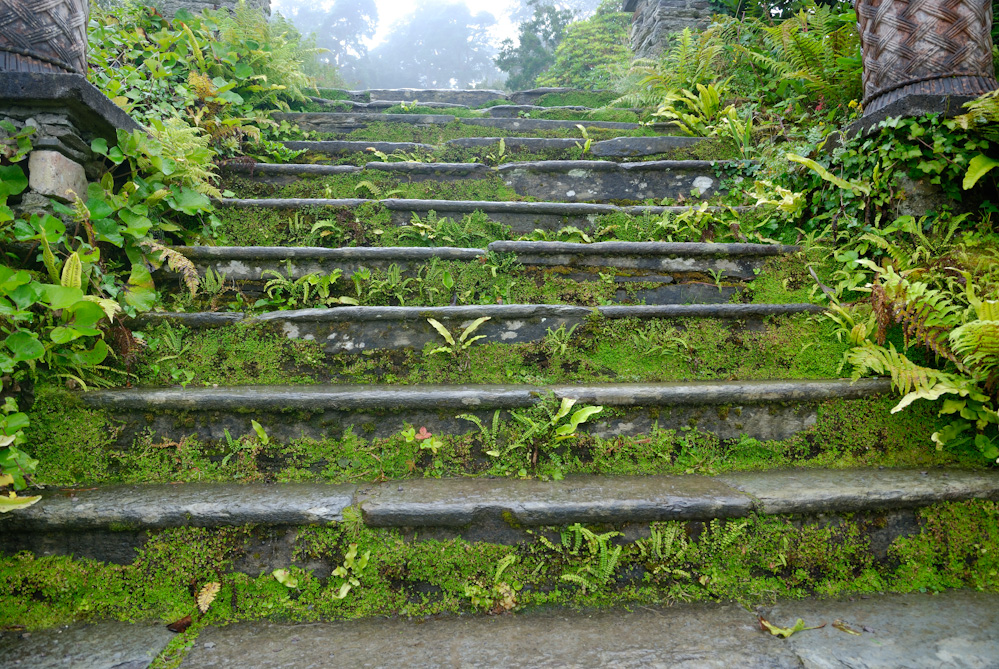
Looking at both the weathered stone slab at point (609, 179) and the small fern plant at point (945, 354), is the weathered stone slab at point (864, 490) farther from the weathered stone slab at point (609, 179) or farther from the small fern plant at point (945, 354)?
the weathered stone slab at point (609, 179)

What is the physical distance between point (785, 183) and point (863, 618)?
271cm

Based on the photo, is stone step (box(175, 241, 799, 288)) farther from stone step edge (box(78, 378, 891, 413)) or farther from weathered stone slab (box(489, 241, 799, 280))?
stone step edge (box(78, 378, 891, 413))

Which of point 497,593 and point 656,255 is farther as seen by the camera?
point 656,255

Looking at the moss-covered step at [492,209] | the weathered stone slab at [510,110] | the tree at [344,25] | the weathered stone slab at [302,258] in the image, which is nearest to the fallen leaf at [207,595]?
the weathered stone slab at [302,258]

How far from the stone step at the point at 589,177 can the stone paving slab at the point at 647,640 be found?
2.84 meters

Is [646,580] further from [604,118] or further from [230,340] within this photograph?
[604,118]

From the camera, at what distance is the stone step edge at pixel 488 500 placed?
5.91ft

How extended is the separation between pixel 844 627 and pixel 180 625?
6.91 ft

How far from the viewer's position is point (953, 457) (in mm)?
2174

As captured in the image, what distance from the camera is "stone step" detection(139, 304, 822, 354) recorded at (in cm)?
255

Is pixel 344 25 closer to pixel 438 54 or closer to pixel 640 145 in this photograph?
pixel 438 54

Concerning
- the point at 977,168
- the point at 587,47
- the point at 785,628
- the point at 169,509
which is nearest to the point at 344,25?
the point at 587,47

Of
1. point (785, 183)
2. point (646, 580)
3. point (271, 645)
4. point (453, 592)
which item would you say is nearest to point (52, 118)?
point (271, 645)

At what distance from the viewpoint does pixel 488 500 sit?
189 centimetres
